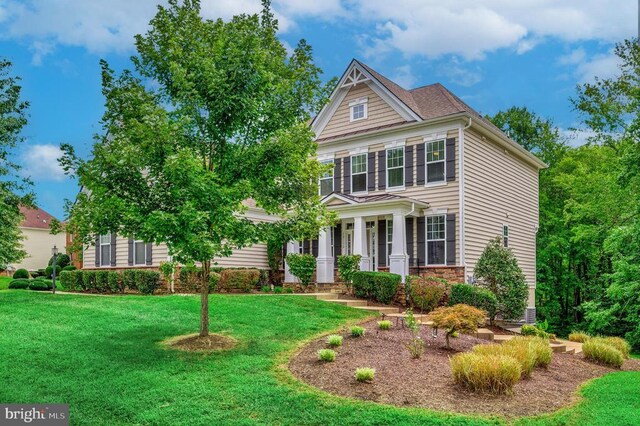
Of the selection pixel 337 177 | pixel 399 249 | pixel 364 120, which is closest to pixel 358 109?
pixel 364 120

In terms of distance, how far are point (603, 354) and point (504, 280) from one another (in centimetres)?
429

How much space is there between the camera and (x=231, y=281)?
62.4 ft

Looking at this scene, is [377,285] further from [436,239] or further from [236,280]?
[236,280]

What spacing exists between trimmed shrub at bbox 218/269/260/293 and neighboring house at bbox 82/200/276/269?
151 centimetres

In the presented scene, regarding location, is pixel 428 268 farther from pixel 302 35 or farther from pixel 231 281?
pixel 302 35

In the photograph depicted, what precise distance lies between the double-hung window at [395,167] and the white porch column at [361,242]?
74.5 inches

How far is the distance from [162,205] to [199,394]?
143 inches

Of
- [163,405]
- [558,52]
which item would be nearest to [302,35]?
[163,405]

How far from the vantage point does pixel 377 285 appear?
16359 mm

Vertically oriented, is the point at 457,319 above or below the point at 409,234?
below

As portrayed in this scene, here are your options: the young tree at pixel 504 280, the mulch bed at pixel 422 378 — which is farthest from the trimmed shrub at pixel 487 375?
the young tree at pixel 504 280

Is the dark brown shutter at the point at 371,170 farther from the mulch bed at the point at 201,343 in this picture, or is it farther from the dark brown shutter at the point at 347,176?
the mulch bed at the point at 201,343

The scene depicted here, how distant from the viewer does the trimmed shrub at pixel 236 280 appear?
62.4 ft

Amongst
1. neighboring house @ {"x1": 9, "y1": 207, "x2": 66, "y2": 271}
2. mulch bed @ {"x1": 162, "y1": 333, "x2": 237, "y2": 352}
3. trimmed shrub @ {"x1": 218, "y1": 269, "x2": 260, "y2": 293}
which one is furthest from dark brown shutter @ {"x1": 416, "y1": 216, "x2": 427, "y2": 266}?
neighboring house @ {"x1": 9, "y1": 207, "x2": 66, "y2": 271}
